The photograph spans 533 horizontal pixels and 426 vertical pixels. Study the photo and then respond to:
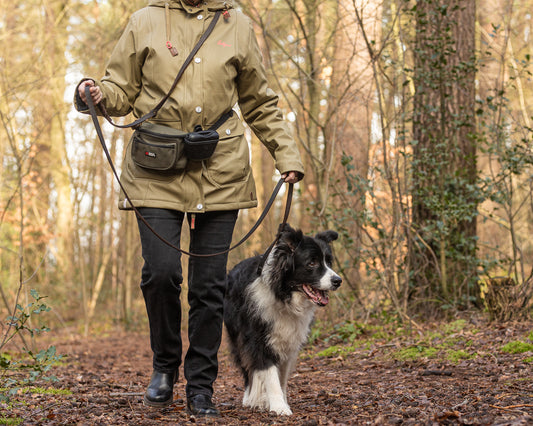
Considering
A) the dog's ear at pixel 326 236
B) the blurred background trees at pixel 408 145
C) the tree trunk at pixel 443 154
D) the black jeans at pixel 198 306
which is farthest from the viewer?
the tree trunk at pixel 443 154

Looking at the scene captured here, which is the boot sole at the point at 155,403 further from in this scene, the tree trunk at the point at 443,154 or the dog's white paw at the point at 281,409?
the tree trunk at the point at 443,154

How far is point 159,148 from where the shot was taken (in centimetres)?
350

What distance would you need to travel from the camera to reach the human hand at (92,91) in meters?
3.33

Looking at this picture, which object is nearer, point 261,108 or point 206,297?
point 206,297

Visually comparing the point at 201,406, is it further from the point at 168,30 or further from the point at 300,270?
the point at 168,30

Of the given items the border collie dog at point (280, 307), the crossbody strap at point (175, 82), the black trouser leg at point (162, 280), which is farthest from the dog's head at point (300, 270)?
the crossbody strap at point (175, 82)

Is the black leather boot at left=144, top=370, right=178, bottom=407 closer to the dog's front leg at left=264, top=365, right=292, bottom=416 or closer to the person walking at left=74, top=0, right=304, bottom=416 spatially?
the person walking at left=74, top=0, right=304, bottom=416

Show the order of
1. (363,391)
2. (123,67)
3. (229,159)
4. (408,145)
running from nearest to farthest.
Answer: (123,67) < (229,159) < (363,391) < (408,145)

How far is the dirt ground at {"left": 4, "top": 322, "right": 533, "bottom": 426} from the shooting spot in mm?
3365

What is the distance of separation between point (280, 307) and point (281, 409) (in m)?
0.70

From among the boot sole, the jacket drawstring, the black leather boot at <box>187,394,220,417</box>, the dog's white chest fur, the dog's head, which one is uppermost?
the jacket drawstring

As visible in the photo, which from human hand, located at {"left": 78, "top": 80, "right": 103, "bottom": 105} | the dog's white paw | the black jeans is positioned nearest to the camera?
human hand, located at {"left": 78, "top": 80, "right": 103, "bottom": 105}

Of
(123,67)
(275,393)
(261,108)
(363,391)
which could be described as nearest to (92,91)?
(123,67)

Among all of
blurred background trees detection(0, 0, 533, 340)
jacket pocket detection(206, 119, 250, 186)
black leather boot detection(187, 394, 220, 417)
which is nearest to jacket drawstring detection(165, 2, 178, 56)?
jacket pocket detection(206, 119, 250, 186)
